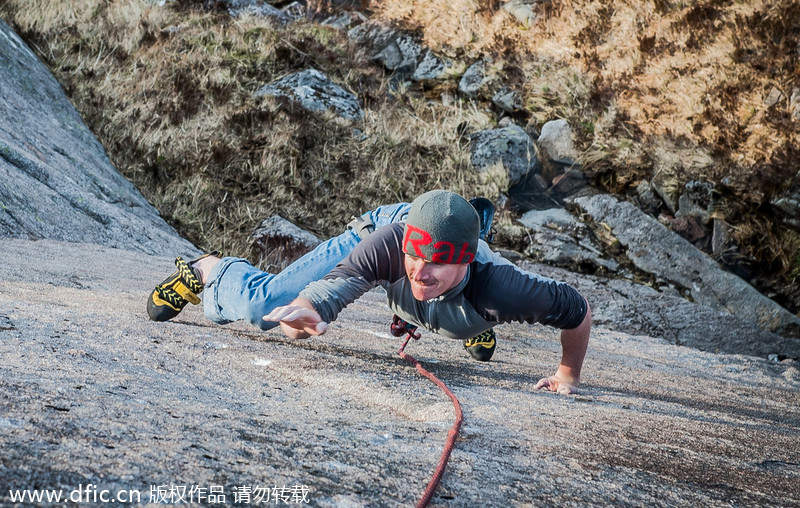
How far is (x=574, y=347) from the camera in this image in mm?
2508

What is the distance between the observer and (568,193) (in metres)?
7.93

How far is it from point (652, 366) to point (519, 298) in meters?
2.23

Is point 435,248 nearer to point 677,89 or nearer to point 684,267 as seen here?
point 684,267

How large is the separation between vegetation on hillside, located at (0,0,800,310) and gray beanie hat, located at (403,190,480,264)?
487cm

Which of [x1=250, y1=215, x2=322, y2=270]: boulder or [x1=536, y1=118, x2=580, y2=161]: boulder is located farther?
[x1=536, y1=118, x2=580, y2=161]: boulder

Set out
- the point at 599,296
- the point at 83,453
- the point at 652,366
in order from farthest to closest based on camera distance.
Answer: the point at 599,296
the point at 652,366
the point at 83,453

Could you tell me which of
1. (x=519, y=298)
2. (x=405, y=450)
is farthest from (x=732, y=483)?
(x=519, y=298)

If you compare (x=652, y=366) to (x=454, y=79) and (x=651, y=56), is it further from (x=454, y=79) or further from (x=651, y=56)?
(x=454, y=79)

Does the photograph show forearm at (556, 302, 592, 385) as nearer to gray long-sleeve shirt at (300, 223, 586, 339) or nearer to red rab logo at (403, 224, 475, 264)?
gray long-sleeve shirt at (300, 223, 586, 339)

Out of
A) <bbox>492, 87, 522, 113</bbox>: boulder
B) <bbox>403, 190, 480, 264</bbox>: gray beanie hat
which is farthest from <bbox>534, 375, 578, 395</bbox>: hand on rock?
<bbox>492, 87, 522, 113</bbox>: boulder

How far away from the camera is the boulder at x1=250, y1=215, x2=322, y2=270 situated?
21.7 feet

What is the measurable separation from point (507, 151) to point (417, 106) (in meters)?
1.63

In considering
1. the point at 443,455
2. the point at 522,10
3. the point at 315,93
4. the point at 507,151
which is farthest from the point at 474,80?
the point at 443,455

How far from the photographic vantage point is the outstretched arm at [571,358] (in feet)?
8.16
